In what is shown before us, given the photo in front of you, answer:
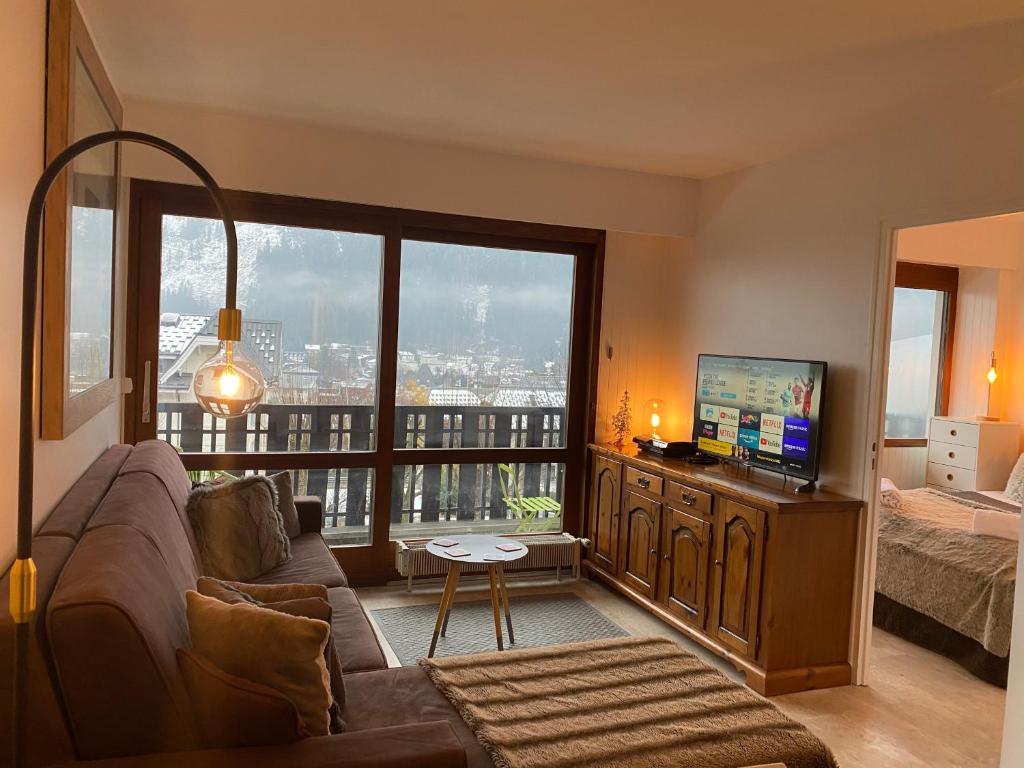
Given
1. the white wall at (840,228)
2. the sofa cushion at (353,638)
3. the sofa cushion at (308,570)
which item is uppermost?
the white wall at (840,228)

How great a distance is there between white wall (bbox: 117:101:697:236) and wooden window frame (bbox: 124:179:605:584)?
21 centimetres

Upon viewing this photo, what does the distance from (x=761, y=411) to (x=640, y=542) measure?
1.02 metres

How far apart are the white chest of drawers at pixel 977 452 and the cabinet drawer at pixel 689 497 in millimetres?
2782

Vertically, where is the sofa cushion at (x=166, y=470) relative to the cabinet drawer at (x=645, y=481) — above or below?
above

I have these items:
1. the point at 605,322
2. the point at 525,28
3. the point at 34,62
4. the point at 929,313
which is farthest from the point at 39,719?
the point at 929,313

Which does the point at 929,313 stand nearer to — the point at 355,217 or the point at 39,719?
the point at 355,217

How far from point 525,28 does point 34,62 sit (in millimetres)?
1443

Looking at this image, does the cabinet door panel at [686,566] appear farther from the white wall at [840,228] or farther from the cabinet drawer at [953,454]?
the cabinet drawer at [953,454]

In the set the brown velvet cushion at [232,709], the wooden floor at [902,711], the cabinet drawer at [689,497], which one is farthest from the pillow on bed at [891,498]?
the brown velvet cushion at [232,709]

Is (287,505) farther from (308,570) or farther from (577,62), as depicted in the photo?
(577,62)

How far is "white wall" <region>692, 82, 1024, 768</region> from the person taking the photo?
10.3 feet

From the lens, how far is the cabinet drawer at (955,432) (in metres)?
5.69

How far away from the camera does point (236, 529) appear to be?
3311 millimetres

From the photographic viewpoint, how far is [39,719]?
157 cm
